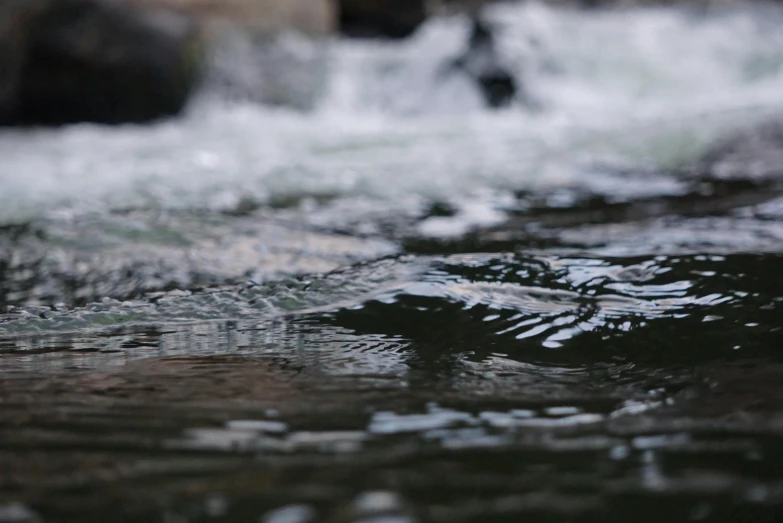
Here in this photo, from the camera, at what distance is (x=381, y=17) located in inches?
444

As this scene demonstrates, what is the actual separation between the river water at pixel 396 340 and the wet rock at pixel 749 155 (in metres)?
0.03

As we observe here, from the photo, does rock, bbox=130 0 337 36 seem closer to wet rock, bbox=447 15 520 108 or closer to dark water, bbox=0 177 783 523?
wet rock, bbox=447 15 520 108

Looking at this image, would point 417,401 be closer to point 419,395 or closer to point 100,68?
point 419,395

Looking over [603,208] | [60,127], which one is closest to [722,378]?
[603,208]

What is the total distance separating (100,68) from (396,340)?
6.43 m

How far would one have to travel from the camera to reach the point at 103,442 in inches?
41.6

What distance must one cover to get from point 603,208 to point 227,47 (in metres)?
5.56

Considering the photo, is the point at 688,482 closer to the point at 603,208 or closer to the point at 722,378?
the point at 722,378

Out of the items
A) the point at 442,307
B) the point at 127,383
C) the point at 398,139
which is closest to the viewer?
the point at 127,383

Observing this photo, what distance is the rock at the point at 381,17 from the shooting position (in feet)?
36.3

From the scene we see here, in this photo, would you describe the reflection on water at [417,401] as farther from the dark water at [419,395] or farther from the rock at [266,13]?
the rock at [266,13]

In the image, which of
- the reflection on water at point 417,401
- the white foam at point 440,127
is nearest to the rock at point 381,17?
the white foam at point 440,127

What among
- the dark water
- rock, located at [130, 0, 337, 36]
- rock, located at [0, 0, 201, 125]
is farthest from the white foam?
the dark water

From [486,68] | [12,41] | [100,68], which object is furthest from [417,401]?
[486,68]
